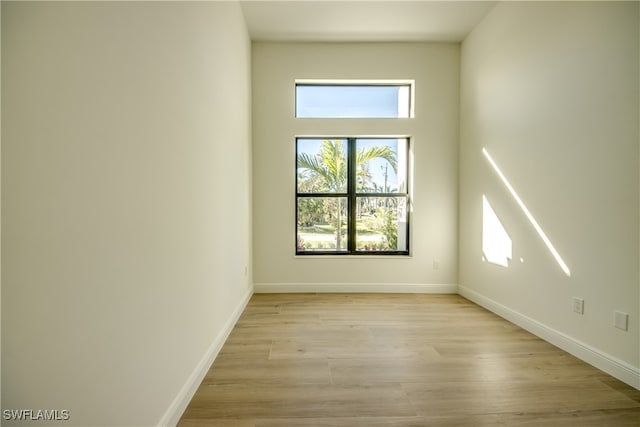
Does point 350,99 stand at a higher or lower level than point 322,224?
higher

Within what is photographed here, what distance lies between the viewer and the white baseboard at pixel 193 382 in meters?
1.44

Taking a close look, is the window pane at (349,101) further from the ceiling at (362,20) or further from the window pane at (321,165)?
the ceiling at (362,20)

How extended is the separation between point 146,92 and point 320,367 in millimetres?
1874

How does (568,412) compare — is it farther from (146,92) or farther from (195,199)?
(146,92)

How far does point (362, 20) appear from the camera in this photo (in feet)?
11.3

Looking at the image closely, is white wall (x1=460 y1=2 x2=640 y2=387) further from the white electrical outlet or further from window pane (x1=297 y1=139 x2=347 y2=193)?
window pane (x1=297 y1=139 x2=347 y2=193)

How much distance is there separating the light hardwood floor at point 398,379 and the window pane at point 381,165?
1.83 m

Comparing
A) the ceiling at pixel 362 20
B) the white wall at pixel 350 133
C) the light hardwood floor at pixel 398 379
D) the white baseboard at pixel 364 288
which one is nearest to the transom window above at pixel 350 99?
the white wall at pixel 350 133

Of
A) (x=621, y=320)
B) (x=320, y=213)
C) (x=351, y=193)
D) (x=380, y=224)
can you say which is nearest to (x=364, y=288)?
(x=380, y=224)

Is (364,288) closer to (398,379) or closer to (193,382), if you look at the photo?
(398,379)

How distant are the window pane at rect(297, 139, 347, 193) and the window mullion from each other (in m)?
0.07

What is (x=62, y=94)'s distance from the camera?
0.87 metres

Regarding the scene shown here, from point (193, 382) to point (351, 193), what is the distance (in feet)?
9.60

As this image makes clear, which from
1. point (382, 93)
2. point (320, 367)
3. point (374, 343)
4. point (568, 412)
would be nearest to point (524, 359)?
point (568, 412)
